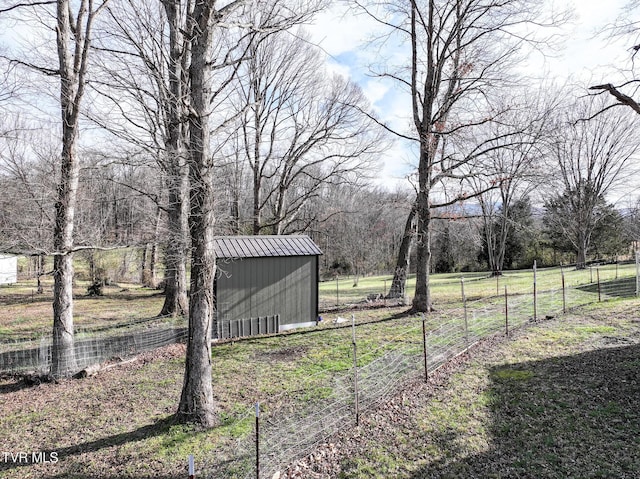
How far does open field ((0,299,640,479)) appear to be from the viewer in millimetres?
4055

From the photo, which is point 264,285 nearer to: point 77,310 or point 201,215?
point 201,215

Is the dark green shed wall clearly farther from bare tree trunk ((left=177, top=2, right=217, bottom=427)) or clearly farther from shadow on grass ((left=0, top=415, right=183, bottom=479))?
shadow on grass ((left=0, top=415, right=183, bottom=479))

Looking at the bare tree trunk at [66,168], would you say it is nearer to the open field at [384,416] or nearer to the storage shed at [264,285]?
the open field at [384,416]

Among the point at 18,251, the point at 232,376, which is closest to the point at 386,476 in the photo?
Result: the point at 232,376

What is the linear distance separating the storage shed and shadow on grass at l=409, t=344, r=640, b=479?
594 centimetres

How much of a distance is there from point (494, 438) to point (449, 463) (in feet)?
2.76

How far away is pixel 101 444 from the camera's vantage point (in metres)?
4.62

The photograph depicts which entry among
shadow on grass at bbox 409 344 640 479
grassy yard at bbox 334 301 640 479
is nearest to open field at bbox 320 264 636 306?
grassy yard at bbox 334 301 640 479

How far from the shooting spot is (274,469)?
154 inches

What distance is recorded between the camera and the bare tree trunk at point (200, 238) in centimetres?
504

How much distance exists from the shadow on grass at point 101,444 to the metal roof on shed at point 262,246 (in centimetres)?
502

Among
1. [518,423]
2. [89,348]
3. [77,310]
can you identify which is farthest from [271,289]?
[77,310]

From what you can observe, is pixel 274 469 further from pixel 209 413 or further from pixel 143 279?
pixel 143 279

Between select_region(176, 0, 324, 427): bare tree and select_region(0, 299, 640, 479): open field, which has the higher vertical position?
select_region(176, 0, 324, 427): bare tree
